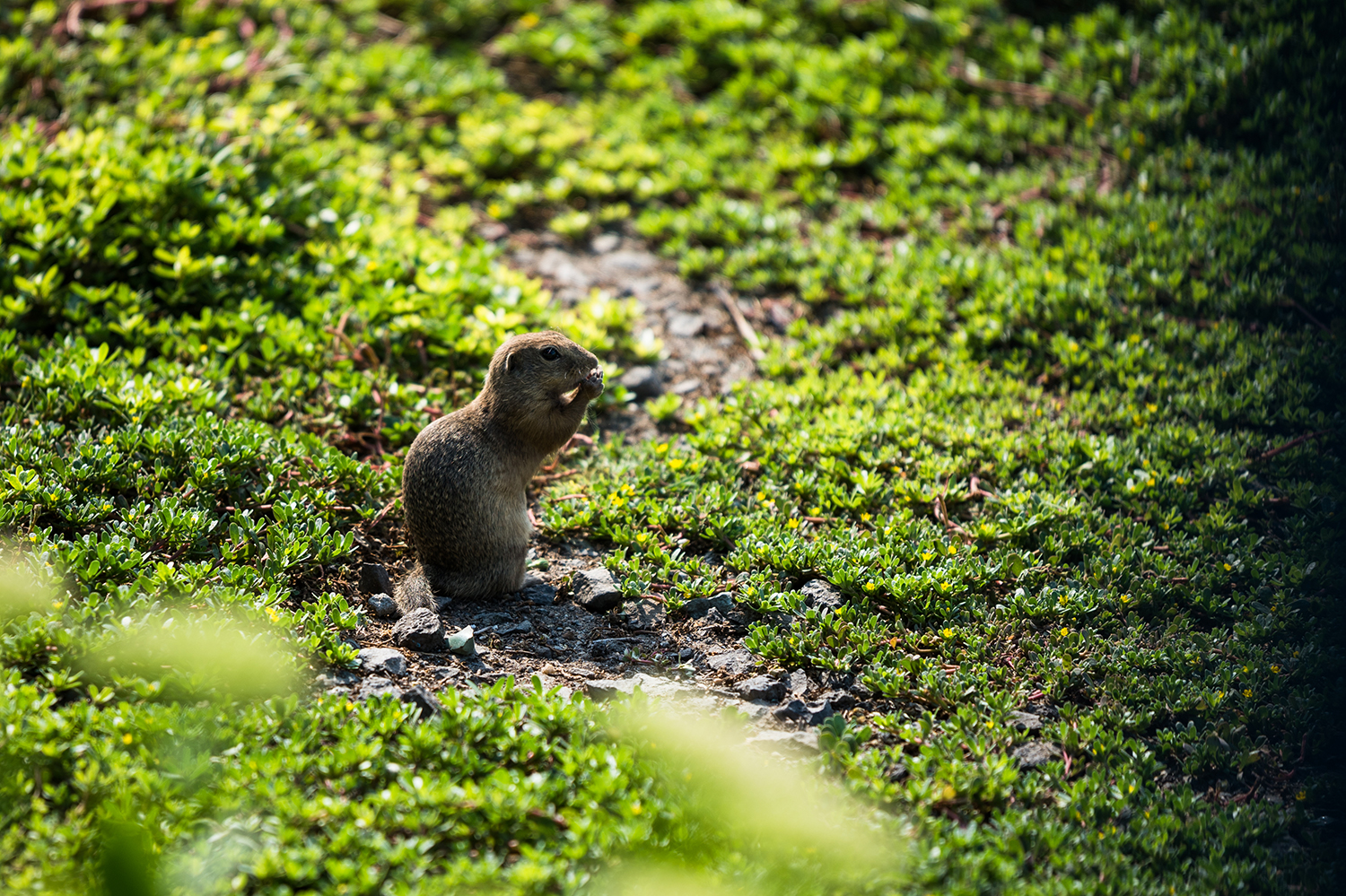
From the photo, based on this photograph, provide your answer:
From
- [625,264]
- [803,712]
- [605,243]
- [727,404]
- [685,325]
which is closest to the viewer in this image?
[803,712]

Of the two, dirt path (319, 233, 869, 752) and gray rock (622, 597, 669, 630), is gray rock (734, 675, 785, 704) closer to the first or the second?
dirt path (319, 233, 869, 752)

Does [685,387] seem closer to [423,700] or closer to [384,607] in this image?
[384,607]

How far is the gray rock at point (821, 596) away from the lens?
14.4 ft

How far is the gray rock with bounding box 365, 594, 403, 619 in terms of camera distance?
4.21m

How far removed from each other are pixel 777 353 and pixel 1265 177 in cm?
333

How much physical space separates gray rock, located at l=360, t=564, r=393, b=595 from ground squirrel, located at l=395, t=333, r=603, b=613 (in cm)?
12

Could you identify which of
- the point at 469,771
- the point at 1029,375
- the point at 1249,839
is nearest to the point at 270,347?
the point at 469,771

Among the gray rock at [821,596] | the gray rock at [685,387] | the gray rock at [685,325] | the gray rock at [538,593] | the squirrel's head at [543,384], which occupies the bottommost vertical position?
the gray rock at [538,593]

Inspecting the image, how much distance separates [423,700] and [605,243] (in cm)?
444

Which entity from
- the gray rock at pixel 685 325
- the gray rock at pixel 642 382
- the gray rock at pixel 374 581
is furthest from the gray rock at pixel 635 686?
the gray rock at pixel 685 325

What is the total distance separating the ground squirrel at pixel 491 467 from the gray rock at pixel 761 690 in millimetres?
1158

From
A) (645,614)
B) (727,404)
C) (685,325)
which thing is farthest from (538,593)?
(685,325)

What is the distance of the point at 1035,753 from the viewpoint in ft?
11.9

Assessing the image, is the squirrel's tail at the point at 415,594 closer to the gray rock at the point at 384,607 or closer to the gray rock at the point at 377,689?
the gray rock at the point at 384,607
